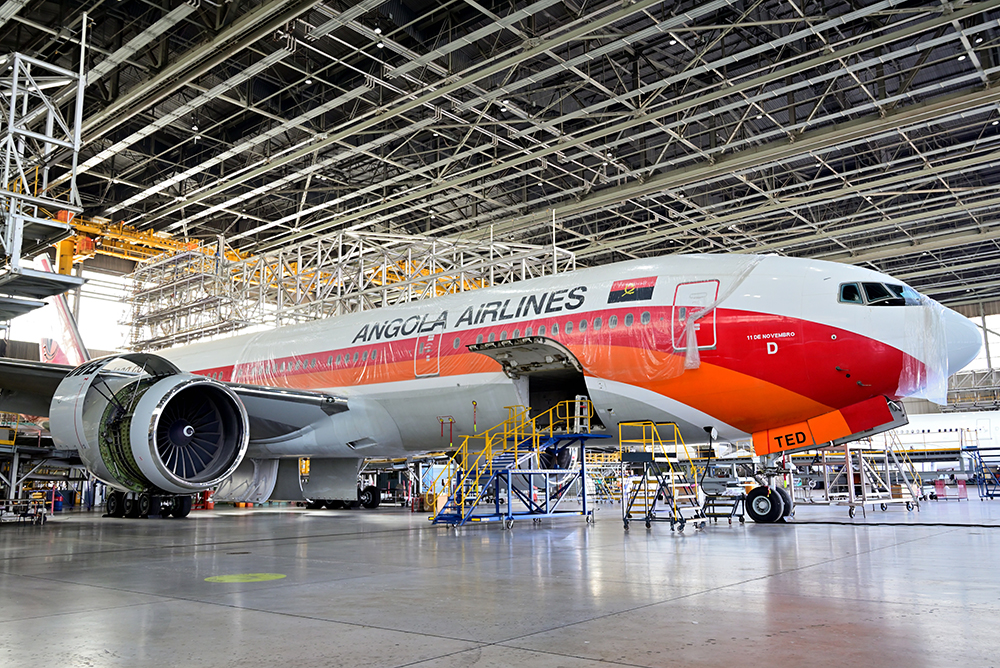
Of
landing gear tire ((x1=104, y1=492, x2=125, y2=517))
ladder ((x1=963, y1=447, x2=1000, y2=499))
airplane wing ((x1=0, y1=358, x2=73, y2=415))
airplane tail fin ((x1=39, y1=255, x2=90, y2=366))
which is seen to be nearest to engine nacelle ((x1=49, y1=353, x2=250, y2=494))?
airplane wing ((x1=0, y1=358, x2=73, y2=415))

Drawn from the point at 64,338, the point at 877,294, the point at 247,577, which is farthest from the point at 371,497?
the point at 247,577

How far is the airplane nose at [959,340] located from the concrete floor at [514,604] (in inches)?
91.3

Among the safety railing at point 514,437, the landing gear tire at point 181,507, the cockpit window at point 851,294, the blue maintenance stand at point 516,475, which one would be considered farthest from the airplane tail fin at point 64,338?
the cockpit window at point 851,294

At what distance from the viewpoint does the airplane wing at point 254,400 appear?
11359 mm

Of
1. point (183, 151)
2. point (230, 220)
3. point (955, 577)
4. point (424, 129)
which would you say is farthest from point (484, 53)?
point (230, 220)

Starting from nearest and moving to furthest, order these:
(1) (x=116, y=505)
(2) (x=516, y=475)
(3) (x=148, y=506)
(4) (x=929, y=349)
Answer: (4) (x=929, y=349)
(2) (x=516, y=475)
(3) (x=148, y=506)
(1) (x=116, y=505)

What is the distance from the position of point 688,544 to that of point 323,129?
649 inches

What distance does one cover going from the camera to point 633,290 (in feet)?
36.6

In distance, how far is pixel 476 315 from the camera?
1293 cm

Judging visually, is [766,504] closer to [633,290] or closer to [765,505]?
[765,505]

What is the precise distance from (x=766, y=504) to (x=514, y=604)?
8.37 metres

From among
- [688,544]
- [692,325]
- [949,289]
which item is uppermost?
[949,289]

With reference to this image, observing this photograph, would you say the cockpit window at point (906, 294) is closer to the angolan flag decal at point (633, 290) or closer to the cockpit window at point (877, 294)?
the cockpit window at point (877, 294)

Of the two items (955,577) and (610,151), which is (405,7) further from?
(955,577)
